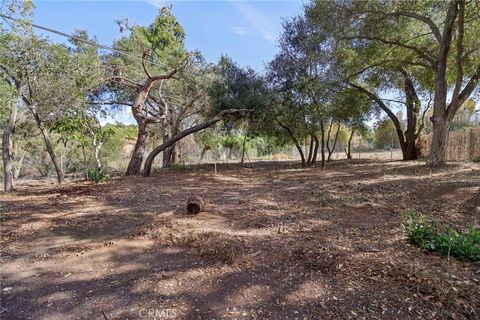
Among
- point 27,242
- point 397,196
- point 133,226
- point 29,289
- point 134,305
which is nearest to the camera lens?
point 134,305

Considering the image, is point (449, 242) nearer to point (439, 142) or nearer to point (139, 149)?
point (439, 142)

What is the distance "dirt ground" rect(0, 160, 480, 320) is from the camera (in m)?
2.00

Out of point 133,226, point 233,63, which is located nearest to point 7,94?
point 133,226

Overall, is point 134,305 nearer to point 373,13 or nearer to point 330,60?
point 373,13

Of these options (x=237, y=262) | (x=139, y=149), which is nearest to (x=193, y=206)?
(x=237, y=262)

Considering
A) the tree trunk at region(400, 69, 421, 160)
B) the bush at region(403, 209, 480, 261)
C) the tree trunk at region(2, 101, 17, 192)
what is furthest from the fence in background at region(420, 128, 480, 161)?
the tree trunk at region(2, 101, 17, 192)

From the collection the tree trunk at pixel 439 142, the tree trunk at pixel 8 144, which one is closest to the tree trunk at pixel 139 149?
the tree trunk at pixel 8 144

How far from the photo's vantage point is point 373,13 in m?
7.60

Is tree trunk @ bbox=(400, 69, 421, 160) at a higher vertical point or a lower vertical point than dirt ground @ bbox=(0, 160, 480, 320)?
higher

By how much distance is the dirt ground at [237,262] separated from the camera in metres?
2.00

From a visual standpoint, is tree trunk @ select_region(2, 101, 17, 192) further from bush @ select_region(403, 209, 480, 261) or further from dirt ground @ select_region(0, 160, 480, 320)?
bush @ select_region(403, 209, 480, 261)

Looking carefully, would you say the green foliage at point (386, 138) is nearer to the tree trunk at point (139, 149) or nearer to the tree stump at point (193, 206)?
the tree trunk at point (139, 149)

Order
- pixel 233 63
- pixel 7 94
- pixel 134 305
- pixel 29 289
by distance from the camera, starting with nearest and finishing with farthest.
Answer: pixel 134 305, pixel 29 289, pixel 7 94, pixel 233 63

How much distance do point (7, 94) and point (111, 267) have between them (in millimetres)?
6368
